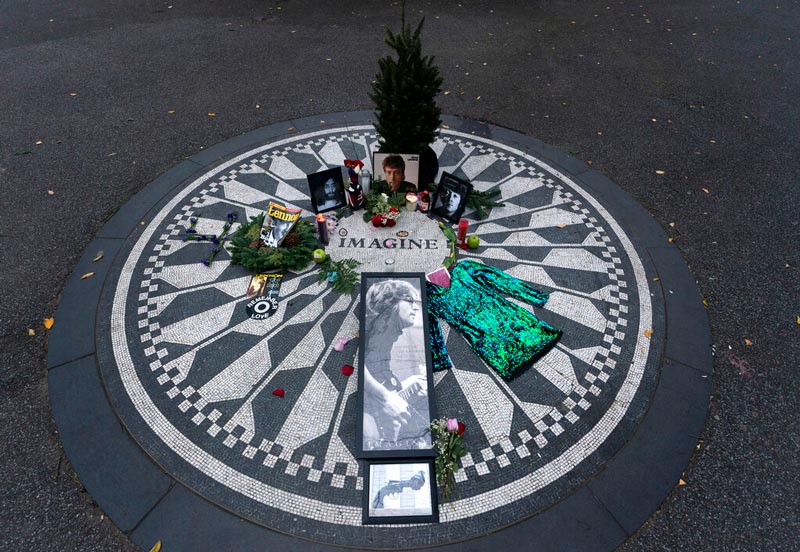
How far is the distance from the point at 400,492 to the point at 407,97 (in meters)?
5.97

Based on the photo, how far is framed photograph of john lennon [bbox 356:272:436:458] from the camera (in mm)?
5152

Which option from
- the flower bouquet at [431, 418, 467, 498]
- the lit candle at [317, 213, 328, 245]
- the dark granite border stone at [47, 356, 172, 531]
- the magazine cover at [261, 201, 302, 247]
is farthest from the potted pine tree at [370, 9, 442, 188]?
the dark granite border stone at [47, 356, 172, 531]

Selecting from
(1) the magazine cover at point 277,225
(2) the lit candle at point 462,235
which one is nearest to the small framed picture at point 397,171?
(2) the lit candle at point 462,235

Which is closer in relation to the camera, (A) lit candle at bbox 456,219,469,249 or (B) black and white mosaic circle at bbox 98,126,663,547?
(B) black and white mosaic circle at bbox 98,126,663,547

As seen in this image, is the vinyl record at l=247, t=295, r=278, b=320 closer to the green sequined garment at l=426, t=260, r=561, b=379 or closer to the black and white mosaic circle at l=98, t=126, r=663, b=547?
the black and white mosaic circle at l=98, t=126, r=663, b=547

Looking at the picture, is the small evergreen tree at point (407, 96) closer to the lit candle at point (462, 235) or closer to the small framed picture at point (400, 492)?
the lit candle at point (462, 235)

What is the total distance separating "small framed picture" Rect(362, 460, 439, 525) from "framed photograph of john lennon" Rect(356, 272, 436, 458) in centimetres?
13

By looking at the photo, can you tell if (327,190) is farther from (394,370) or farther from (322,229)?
(394,370)

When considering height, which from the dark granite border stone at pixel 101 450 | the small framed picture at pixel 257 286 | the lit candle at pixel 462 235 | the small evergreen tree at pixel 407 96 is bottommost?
the dark granite border stone at pixel 101 450

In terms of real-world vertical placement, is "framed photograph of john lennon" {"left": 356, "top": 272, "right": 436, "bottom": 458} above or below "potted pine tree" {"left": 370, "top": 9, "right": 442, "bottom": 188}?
below

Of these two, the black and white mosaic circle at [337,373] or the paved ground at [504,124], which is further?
the paved ground at [504,124]

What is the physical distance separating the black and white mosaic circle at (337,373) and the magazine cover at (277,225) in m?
0.69

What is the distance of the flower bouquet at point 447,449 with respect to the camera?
16.6 ft

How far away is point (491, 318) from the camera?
257 inches
